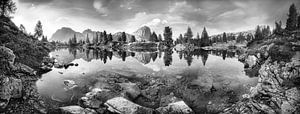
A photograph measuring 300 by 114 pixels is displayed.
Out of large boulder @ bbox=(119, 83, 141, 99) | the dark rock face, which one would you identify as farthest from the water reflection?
the dark rock face

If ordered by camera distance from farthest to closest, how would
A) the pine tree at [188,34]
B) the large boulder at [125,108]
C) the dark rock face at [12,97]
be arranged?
1. the pine tree at [188,34]
2. the large boulder at [125,108]
3. the dark rock face at [12,97]

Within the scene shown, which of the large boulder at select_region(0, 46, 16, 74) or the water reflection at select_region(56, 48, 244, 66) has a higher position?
the large boulder at select_region(0, 46, 16, 74)

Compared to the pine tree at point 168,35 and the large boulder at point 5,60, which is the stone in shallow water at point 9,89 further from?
the pine tree at point 168,35

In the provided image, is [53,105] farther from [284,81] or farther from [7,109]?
[284,81]

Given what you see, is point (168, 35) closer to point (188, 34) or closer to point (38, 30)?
point (188, 34)

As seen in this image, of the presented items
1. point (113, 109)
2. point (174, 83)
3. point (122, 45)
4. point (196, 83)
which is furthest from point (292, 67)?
point (122, 45)

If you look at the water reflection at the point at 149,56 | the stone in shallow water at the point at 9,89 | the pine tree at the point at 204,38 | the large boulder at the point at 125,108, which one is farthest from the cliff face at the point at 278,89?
the pine tree at the point at 204,38

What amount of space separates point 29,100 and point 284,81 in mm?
21492

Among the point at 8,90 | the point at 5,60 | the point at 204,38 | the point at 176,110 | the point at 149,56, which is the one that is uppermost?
the point at 204,38

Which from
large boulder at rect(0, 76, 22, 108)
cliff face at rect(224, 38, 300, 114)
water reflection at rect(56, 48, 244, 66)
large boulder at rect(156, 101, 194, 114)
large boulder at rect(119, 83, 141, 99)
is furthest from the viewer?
water reflection at rect(56, 48, 244, 66)

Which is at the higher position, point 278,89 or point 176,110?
point 278,89

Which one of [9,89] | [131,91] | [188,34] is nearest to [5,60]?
[9,89]

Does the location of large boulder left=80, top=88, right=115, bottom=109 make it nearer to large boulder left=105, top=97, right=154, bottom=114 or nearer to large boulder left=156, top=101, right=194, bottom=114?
large boulder left=105, top=97, right=154, bottom=114

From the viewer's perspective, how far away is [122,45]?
133875 mm
